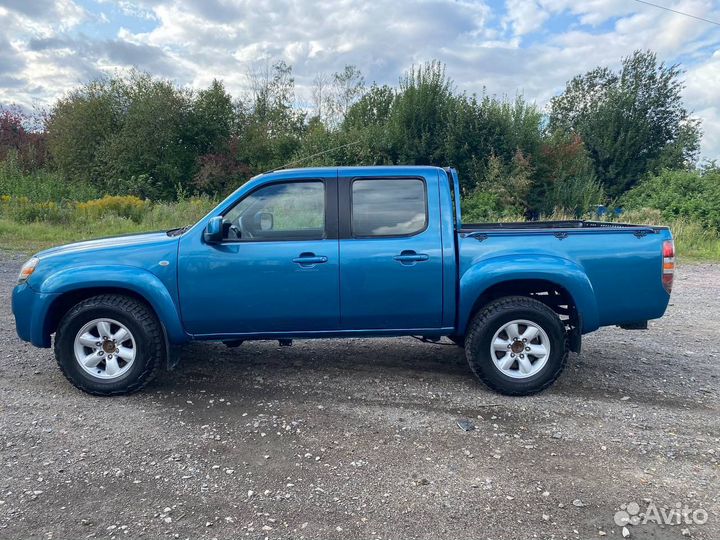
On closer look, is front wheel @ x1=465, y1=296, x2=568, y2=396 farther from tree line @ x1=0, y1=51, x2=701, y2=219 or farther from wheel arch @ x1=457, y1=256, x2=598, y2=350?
tree line @ x1=0, y1=51, x2=701, y2=219

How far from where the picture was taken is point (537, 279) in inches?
175

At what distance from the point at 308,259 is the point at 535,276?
6.05 feet

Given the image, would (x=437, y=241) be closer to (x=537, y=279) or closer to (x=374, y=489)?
(x=537, y=279)

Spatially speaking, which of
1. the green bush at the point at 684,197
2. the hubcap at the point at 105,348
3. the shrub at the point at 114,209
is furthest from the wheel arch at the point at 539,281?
the green bush at the point at 684,197

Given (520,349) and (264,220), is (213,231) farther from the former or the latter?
(520,349)

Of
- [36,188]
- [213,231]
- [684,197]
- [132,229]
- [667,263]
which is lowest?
[667,263]

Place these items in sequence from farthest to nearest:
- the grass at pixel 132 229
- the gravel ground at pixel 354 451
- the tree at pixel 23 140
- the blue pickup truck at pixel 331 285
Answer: the tree at pixel 23 140 → the grass at pixel 132 229 → the blue pickup truck at pixel 331 285 → the gravel ground at pixel 354 451

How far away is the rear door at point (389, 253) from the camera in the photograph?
14.6 feet

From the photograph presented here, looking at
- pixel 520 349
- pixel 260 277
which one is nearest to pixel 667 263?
pixel 520 349

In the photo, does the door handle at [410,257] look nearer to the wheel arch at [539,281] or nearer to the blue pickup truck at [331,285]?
the blue pickup truck at [331,285]

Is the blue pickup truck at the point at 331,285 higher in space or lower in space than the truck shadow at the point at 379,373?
higher

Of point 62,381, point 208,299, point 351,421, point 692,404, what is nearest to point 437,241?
point 351,421

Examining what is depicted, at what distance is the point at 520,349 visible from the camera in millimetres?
4508

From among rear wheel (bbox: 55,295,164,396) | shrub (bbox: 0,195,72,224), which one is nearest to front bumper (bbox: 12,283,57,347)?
rear wheel (bbox: 55,295,164,396)
